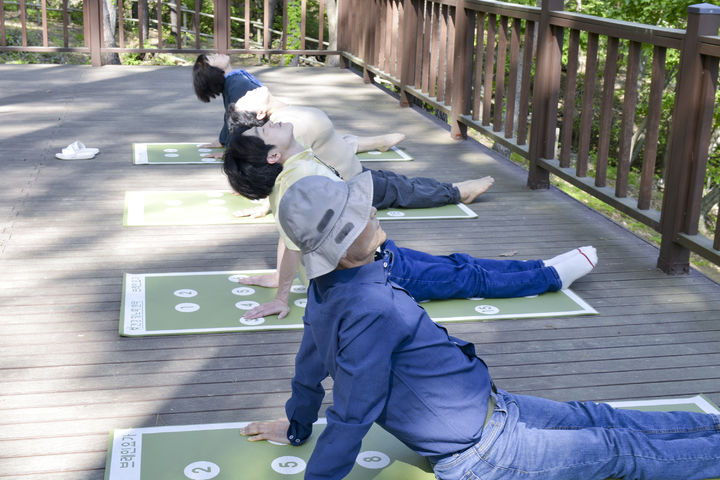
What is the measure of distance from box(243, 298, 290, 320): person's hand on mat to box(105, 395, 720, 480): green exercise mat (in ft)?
2.39

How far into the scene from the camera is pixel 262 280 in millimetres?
3463

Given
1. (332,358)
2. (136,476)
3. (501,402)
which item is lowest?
(136,476)

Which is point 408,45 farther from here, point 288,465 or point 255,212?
point 288,465

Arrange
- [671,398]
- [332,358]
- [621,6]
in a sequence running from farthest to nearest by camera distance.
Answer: [621,6] < [671,398] < [332,358]

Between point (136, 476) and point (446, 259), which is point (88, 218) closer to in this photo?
point (446, 259)

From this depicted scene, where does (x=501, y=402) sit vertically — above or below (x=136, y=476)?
above

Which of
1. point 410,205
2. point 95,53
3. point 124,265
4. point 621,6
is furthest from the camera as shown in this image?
point 621,6

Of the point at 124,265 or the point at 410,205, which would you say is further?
the point at 410,205

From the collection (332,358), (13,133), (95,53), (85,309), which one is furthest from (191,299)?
(95,53)

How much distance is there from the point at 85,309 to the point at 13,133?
10.8 feet

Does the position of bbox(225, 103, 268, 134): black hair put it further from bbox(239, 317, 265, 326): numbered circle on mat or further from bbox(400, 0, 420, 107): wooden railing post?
bbox(400, 0, 420, 107): wooden railing post

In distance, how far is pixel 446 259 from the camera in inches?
134

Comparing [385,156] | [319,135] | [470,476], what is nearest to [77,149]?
[385,156]

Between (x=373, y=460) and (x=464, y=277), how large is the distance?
1.22 meters
